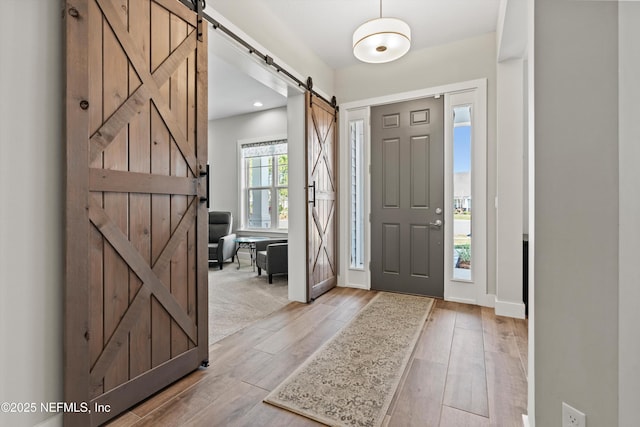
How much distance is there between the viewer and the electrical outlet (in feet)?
3.39

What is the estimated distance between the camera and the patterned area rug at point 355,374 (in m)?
1.58

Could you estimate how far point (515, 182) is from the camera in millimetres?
2963

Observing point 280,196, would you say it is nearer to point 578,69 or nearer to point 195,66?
point 195,66

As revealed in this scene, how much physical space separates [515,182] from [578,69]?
2.16 m

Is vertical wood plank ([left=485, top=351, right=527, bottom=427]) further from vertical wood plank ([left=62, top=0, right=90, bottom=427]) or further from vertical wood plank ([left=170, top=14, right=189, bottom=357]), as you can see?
vertical wood plank ([left=62, top=0, right=90, bottom=427])

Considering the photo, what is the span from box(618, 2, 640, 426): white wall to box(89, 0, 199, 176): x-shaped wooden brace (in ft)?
6.53

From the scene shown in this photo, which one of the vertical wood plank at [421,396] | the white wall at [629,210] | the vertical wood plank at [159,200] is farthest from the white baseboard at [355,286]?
the white wall at [629,210]

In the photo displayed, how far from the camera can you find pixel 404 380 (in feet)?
6.13

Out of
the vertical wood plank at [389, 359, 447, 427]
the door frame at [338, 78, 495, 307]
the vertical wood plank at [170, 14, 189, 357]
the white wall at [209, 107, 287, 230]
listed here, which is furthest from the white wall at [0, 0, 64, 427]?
the white wall at [209, 107, 287, 230]

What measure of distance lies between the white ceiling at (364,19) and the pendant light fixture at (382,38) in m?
0.57

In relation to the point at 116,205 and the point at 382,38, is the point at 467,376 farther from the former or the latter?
the point at 382,38

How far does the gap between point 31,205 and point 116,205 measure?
0.32m

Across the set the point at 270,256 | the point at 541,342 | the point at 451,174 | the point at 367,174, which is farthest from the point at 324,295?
the point at 541,342

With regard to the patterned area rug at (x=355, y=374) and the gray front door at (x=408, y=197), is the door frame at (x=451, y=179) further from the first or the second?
the patterned area rug at (x=355, y=374)
